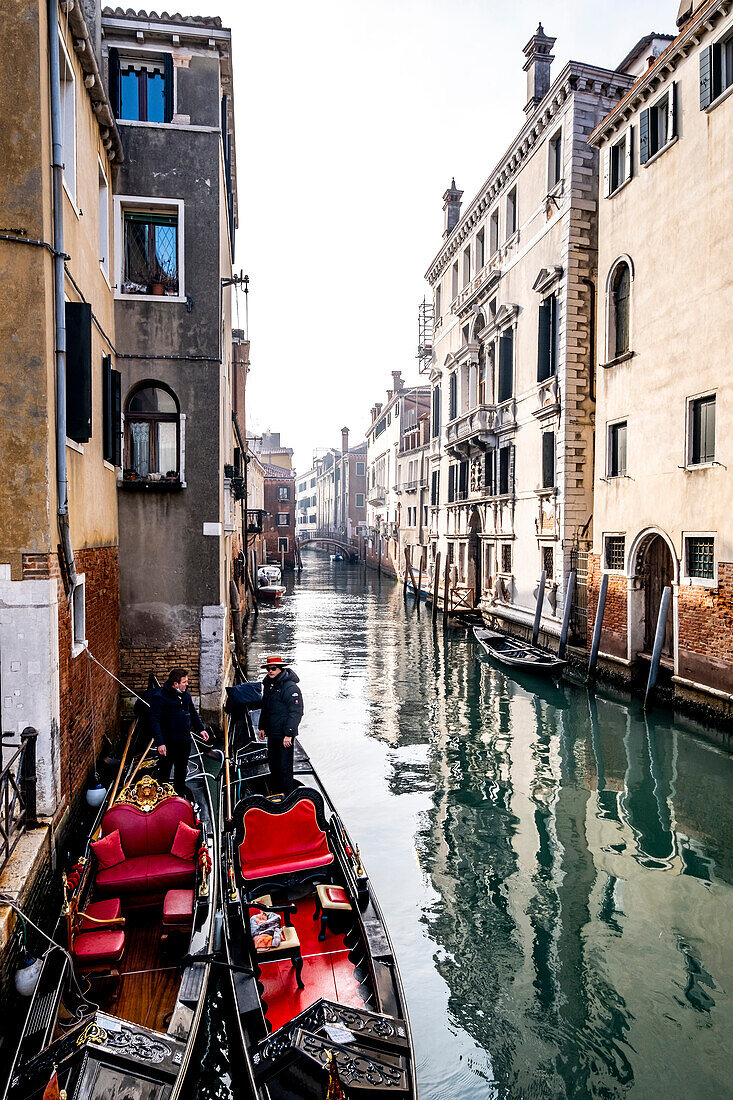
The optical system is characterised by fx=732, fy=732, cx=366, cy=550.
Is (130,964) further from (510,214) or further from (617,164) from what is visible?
(510,214)

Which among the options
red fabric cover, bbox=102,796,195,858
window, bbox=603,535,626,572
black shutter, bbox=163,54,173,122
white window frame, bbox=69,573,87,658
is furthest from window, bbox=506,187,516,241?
red fabric cover, bbox=102,796,195,858

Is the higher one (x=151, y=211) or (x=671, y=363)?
(x=151, y=211)

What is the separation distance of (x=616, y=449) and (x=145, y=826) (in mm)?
11101

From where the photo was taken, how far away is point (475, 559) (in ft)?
77.1

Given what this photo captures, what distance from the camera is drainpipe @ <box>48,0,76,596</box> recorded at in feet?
16.8

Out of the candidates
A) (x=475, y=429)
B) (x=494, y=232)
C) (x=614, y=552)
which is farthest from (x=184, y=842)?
(x=494, y=232)

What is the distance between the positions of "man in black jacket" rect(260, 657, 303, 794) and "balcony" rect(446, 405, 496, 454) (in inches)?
591

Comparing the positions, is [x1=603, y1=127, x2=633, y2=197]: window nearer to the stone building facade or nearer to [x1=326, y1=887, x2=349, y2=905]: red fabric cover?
the stone building facade

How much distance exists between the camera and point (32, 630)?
5000 millimetres

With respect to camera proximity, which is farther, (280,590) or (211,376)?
(280,590)

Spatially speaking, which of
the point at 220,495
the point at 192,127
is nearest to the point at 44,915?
the point at 220,495

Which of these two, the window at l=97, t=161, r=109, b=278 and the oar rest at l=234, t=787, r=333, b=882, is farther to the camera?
the window at l=97, t=161, r=109, b=278

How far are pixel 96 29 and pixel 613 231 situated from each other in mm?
9184

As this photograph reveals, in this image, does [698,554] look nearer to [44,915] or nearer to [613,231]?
[613,231]
